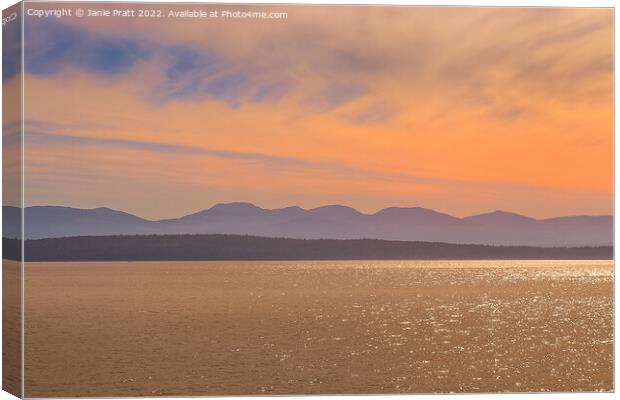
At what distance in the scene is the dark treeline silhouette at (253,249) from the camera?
1905cm

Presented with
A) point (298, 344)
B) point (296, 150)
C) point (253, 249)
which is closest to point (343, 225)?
point (296, 150)

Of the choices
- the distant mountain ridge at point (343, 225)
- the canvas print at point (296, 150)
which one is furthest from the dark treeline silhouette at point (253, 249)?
the distant mountain ridge at point (343, 225)

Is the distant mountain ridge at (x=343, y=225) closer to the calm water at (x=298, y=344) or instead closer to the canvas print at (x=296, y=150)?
the canvas print at (x=296, y=150)

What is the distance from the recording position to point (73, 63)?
16.3 meters

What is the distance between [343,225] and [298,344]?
7.44 m

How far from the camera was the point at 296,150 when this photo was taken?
61.3ft

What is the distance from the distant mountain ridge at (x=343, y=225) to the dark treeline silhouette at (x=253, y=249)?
32 cm

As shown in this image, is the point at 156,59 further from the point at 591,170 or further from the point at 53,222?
the point at 591,170

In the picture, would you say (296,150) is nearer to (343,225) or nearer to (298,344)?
(343,225)

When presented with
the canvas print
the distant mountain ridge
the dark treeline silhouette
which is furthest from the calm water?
the distant mountain ridge

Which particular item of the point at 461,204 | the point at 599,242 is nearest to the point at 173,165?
the point at 461,204

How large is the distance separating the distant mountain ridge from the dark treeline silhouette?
0.32 meters

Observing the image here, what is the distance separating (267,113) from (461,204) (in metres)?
4.15

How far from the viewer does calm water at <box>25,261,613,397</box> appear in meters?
18.3
